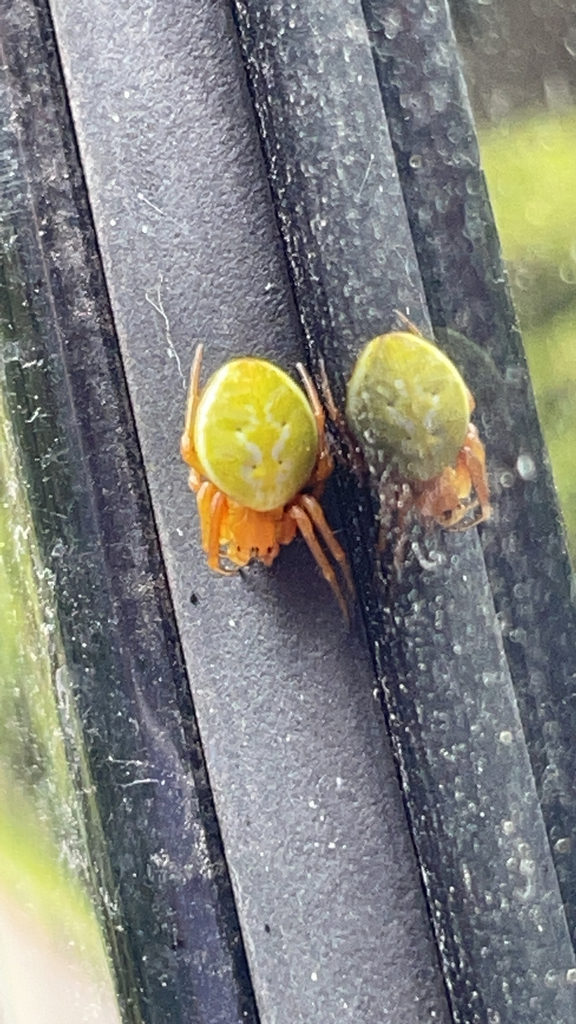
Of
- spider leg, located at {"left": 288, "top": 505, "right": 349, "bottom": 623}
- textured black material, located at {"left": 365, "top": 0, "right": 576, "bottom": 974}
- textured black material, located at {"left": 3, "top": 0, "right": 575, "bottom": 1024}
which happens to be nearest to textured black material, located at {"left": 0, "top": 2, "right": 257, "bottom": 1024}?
textured black material, located at {"left": 3, "top": 0, "right": 575, "bottom": 1024}

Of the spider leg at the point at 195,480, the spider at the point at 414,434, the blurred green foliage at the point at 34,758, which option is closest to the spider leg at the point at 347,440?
the spider at the point at 414,434

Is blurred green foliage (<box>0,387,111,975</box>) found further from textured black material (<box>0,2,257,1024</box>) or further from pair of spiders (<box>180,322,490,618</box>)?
pair of spiders (<box>180,322,490,618</box>)

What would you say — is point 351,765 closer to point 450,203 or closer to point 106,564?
point 106,564

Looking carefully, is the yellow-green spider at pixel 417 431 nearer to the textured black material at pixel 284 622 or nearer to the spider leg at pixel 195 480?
the textured black material at pixel 284 622

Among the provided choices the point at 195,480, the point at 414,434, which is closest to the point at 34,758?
the point at 195,480

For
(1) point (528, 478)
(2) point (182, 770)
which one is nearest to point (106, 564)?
(2) point (182, 770)
